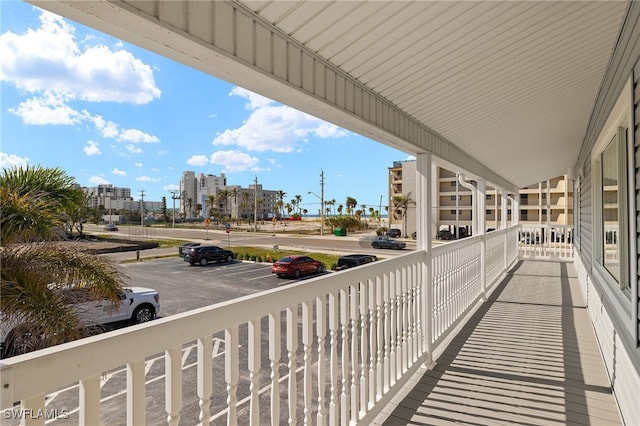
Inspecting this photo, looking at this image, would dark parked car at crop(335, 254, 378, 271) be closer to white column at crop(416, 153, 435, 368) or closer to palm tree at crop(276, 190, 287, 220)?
white column at crop(416, 153, 435, 368)

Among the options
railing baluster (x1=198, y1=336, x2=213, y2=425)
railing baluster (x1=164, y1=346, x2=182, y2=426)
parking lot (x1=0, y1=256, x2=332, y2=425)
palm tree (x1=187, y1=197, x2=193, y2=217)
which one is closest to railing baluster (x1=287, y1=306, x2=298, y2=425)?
railing baluster (x1=198, y1=336, x2=213, y2=425)

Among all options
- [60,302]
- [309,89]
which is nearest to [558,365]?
[309,89]

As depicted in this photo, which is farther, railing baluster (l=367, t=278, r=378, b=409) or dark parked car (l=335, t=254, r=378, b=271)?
dark parked car (l=335, t=254, r=378, b=271)

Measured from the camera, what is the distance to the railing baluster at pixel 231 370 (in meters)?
1.19

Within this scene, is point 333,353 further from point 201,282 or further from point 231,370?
point 201,282

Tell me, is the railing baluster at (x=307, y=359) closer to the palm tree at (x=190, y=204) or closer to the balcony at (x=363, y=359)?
the balcony at (x=363, y=359)

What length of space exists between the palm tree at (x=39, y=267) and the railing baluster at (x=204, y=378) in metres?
2.44

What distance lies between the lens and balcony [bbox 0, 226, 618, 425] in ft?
2.96

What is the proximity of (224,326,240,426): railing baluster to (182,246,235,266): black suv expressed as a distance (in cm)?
1616

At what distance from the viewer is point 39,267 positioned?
290 cm

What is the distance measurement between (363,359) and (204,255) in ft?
51.9

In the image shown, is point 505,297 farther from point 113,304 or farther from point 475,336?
point 113,304

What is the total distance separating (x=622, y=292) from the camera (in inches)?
93.6

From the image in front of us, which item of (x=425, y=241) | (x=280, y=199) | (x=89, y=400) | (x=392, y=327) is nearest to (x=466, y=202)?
(x=280, y=199)
